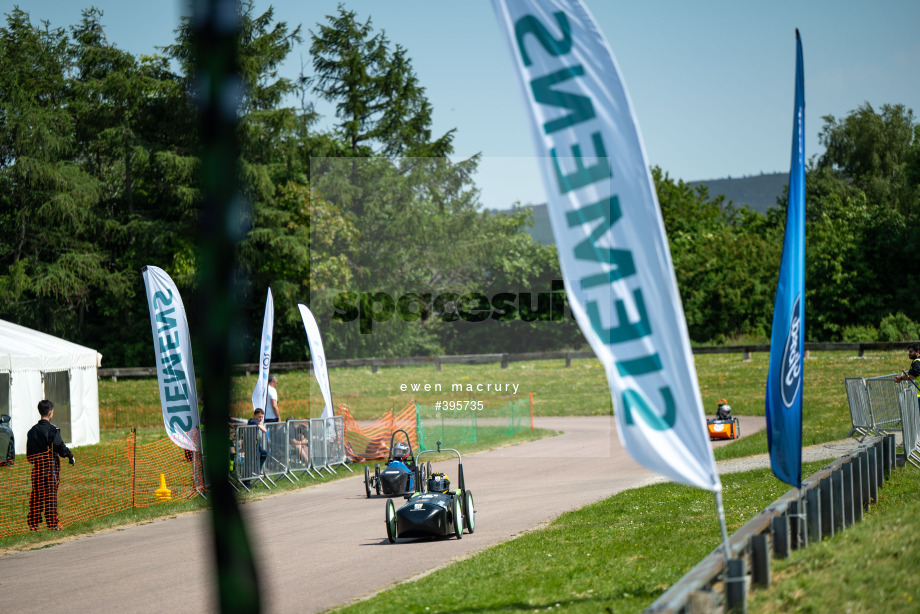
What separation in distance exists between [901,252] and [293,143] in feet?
121

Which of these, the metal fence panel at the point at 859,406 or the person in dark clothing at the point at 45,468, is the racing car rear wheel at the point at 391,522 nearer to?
the person in dark clothing at the point at 45,468

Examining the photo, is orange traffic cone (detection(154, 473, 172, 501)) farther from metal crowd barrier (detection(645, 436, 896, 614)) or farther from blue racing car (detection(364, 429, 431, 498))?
metal crowd barrier (detection(645, 436, 896, 614))

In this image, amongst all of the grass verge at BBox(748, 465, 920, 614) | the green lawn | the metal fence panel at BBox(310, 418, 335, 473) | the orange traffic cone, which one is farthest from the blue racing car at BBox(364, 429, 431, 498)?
the grass verge at BBox(748, 465, 920, 614)

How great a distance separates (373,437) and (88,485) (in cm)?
814

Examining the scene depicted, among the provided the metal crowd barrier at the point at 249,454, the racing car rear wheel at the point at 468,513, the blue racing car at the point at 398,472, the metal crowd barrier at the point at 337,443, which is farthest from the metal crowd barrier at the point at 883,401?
the metal crowd barrier at the point at 249,454

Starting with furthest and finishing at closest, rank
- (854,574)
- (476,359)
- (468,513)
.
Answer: (476,359) → (468,513) → (854,574)

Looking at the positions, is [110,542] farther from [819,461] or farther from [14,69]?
[14,69]

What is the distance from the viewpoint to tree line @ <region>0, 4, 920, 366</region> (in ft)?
147

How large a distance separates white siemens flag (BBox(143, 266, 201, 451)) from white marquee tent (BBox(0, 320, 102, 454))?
11125mm

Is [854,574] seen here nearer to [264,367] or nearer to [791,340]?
[791,340]

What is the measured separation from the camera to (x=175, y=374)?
13.3 metres

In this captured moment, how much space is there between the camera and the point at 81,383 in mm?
25594

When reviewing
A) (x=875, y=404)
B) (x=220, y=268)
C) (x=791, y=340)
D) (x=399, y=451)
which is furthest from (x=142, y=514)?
(x=220, y=268)

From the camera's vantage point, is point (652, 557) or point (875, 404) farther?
point (875, 404)
